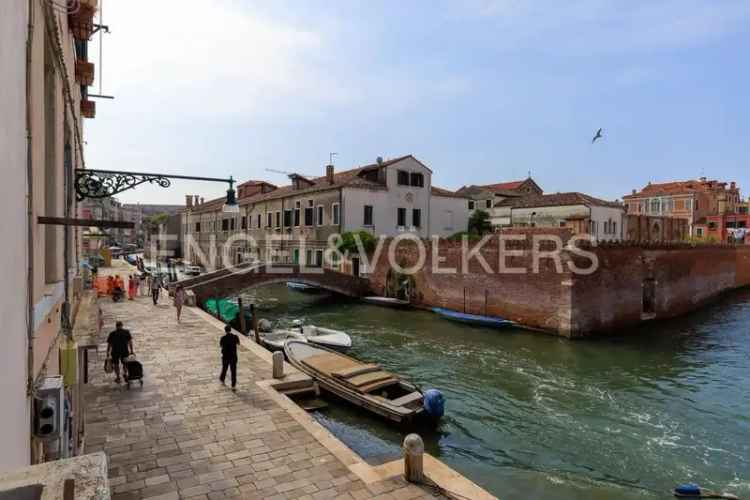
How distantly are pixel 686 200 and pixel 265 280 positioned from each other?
53.0 meters

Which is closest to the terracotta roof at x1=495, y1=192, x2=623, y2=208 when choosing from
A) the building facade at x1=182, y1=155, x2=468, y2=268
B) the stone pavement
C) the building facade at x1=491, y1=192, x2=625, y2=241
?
the building facade at x1=491, y1=192, x2=625, y2=241

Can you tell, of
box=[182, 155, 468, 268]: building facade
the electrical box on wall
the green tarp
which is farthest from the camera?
box=[182, 155, 468, 268]: building facade

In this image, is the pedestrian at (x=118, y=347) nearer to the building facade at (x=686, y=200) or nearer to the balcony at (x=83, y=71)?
the balcony at (x=83, y=71)

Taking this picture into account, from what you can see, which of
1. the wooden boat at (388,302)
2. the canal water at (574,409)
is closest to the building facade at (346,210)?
the wooden boat at (388,302)

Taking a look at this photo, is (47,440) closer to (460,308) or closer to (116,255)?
(460,308)

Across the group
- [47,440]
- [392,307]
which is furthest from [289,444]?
[392,307]

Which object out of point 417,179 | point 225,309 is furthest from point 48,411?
point 417,179

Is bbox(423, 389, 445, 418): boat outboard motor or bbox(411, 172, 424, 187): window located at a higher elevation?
bbox(411, 172, 424, 187): window

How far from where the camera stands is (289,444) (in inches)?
273

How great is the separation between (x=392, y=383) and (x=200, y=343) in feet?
18.6

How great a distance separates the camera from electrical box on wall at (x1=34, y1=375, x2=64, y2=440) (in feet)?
12.6

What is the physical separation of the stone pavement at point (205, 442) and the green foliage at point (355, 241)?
722 inches

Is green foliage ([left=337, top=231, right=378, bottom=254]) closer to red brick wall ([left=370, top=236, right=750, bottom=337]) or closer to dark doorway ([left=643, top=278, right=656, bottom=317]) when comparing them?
red brick wall ([left=370, top=236, right=750, bottom=337])

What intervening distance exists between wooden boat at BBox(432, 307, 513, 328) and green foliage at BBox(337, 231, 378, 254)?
25.1 ft
